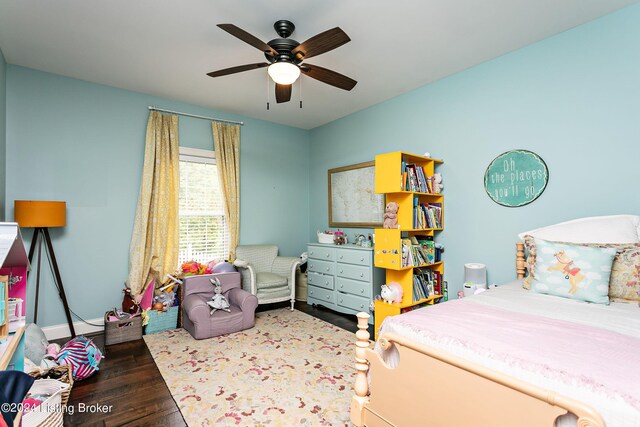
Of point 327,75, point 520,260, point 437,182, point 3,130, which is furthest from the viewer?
point 437,182

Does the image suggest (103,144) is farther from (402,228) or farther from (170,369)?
(402,228)

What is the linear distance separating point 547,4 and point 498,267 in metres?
2.16

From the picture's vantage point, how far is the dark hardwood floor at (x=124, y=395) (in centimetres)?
194

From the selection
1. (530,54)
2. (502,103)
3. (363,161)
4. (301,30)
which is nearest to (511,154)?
(502,103)

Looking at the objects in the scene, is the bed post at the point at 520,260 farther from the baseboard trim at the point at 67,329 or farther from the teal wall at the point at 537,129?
the baseboard trim at the point at 67,329

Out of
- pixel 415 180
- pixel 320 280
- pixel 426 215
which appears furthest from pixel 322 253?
pixel 415 180

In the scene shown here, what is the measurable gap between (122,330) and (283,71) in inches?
118

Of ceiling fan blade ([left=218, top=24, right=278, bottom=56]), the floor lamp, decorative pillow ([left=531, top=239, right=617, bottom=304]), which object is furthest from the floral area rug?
ceiling fan blade ([left=218, top=24, right=278, bottom=56])

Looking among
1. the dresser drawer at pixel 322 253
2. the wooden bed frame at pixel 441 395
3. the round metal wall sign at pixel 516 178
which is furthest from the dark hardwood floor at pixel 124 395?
the round metal wall sign at pixel 516 178

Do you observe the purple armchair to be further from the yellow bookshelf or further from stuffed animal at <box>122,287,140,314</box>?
the yellow bookshelf

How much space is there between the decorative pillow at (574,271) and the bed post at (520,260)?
23.3 inches

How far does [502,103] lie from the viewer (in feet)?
9.68

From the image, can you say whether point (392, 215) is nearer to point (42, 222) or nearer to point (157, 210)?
point (157, 210)

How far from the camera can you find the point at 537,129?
8.94ft
